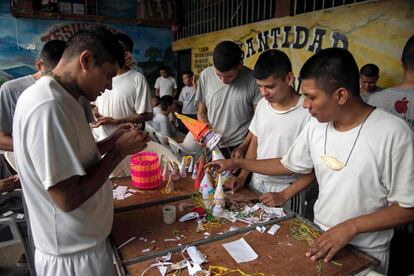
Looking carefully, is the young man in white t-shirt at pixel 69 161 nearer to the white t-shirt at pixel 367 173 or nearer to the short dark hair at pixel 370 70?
the white t-shirt at pixel 367 173

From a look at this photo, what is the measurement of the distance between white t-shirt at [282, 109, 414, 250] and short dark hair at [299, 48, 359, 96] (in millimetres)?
191

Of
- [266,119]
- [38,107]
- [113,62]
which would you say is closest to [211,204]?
[266,119]

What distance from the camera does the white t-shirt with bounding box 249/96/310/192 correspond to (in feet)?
7.10

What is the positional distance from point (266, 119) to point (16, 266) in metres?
2.88

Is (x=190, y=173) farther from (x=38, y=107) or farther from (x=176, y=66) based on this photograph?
(x=176, y=66)

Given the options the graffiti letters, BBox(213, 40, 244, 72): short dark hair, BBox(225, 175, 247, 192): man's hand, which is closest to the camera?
BBox(225, 175, 247, 192): man's hand

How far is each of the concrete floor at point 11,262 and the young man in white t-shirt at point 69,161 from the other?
2024mm

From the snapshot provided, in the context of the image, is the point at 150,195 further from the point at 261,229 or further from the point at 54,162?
the point at 54,162

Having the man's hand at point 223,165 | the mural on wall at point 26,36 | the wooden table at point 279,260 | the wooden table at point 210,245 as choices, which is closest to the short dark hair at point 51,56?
the wooden table at point 210,245

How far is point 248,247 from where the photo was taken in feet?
4.80

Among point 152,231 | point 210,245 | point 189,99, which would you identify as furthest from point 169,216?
point 189,99

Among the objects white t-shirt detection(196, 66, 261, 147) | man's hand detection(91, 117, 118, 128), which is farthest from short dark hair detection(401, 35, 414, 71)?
man's hand detection(91, 117, 118, 128)

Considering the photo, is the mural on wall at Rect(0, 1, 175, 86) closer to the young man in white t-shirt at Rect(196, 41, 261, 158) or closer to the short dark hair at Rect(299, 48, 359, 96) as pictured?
the young man in white t-shirt at Rect(196, 41, 261, 158)

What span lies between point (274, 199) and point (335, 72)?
86cm
